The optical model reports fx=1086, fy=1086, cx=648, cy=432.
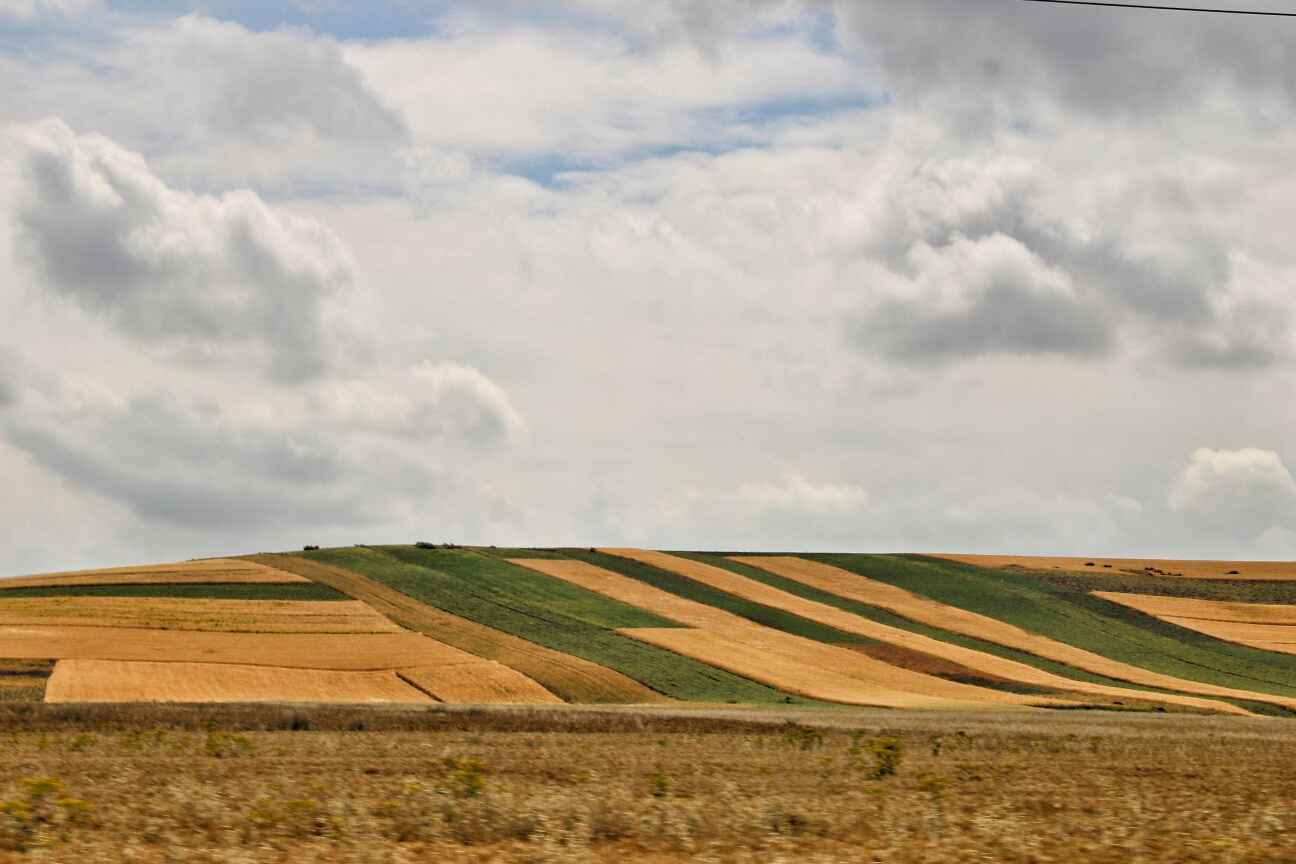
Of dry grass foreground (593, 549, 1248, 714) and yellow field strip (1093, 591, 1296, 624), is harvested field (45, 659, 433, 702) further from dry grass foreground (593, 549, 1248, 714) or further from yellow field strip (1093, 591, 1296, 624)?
yellow field strip (1093, 591, 1296, 624)

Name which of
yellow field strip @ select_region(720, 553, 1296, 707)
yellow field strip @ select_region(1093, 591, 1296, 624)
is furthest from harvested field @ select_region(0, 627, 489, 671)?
yellow field strip @ select_region(1093, 591, 1296, 624)

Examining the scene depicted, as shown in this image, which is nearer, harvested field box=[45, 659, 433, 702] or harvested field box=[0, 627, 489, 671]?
harvested field box=[45, 659, 433, 702]

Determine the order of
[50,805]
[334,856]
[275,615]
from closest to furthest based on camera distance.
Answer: [334,856]
[50,805]
[275,615]

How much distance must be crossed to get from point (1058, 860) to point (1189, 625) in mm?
104170

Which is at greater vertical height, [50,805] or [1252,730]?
[50,805]

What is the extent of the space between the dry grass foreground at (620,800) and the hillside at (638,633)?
27142 mm

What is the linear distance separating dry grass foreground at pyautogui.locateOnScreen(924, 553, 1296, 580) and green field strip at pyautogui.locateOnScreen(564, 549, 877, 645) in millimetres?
45481

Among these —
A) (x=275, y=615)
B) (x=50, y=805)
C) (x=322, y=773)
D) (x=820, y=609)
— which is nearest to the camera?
(x=50, y=805)

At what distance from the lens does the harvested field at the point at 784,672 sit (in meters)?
71.2

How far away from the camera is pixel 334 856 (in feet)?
59.9

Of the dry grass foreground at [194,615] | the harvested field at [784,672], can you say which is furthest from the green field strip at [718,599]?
the dry grass foreground at [194,615]

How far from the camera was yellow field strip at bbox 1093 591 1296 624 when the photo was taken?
377 feet

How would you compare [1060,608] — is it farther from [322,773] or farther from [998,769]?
[322,773]

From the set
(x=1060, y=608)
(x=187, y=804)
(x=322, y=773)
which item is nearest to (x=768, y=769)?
(x=322, y=773)
